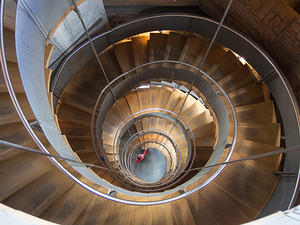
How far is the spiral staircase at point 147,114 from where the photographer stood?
221 cm

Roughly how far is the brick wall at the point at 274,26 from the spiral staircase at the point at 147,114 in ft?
2.01

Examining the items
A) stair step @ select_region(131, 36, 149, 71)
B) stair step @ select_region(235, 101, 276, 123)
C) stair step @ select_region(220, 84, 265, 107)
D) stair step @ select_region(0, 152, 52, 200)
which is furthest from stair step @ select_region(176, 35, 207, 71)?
stair step @ select_region(0, 152, 52, 200)

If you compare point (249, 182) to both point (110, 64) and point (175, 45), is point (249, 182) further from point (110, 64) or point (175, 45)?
point (110, 64)

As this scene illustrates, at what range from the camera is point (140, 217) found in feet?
8.02

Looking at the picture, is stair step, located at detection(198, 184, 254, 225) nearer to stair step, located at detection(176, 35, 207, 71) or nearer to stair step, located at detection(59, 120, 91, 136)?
stair step, located at detection(176, 35, 207, 71)

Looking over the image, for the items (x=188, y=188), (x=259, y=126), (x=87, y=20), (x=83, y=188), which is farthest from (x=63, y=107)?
(x=259, y=126)

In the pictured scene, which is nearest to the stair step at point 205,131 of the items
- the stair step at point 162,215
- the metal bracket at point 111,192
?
the stair step at point 162,215

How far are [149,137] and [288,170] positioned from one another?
758 centimetres

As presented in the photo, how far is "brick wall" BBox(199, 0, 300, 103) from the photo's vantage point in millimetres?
3088

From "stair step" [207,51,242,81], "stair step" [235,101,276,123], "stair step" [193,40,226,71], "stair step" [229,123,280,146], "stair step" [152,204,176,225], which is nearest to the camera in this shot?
"stair step" [152,204,176,225]

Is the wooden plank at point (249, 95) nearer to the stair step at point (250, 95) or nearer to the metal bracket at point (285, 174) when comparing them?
the stair step at point (250, 95)

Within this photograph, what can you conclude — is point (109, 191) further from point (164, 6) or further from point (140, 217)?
point (164, 6)

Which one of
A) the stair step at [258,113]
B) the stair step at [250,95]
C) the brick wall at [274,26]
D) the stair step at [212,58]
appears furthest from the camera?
the stair step at [212,58]

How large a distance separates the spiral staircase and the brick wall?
61cm
